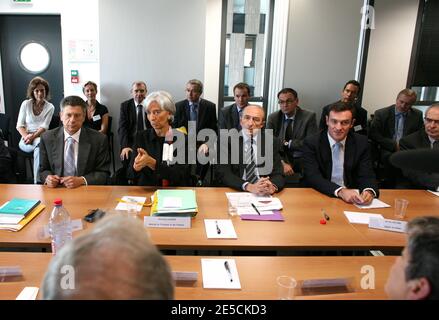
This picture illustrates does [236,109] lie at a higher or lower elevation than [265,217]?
higher

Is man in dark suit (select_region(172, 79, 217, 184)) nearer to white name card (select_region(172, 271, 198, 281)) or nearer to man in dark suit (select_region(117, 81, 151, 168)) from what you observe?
man in dark suit (select_region(117, 81, 151, 168))

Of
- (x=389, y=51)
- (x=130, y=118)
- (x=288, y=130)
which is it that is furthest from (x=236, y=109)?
(x=389, y=51)

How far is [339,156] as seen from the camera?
282cm

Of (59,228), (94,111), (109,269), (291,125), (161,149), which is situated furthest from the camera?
(94,111)

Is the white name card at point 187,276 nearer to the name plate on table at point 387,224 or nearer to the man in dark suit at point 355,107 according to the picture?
the name plate on table at point 387,224

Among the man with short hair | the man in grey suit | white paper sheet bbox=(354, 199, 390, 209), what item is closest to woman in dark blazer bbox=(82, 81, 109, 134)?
the man in grey suit

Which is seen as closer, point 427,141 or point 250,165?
point 250,165

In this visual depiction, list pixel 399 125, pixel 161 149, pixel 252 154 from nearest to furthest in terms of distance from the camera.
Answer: pixel 161 149, pixel 252 154, pixel 399 125

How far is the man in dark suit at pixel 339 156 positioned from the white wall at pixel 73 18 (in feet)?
10.9

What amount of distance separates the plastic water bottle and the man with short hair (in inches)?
55.4

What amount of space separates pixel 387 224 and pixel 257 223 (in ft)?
2.47

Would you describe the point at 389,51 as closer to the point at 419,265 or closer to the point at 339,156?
the point at 339,156

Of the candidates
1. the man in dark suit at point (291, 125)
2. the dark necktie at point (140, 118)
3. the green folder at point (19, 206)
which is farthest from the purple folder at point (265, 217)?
the dark necktie at point (140, 118)

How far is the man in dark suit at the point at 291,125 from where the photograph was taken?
4.19 metres
